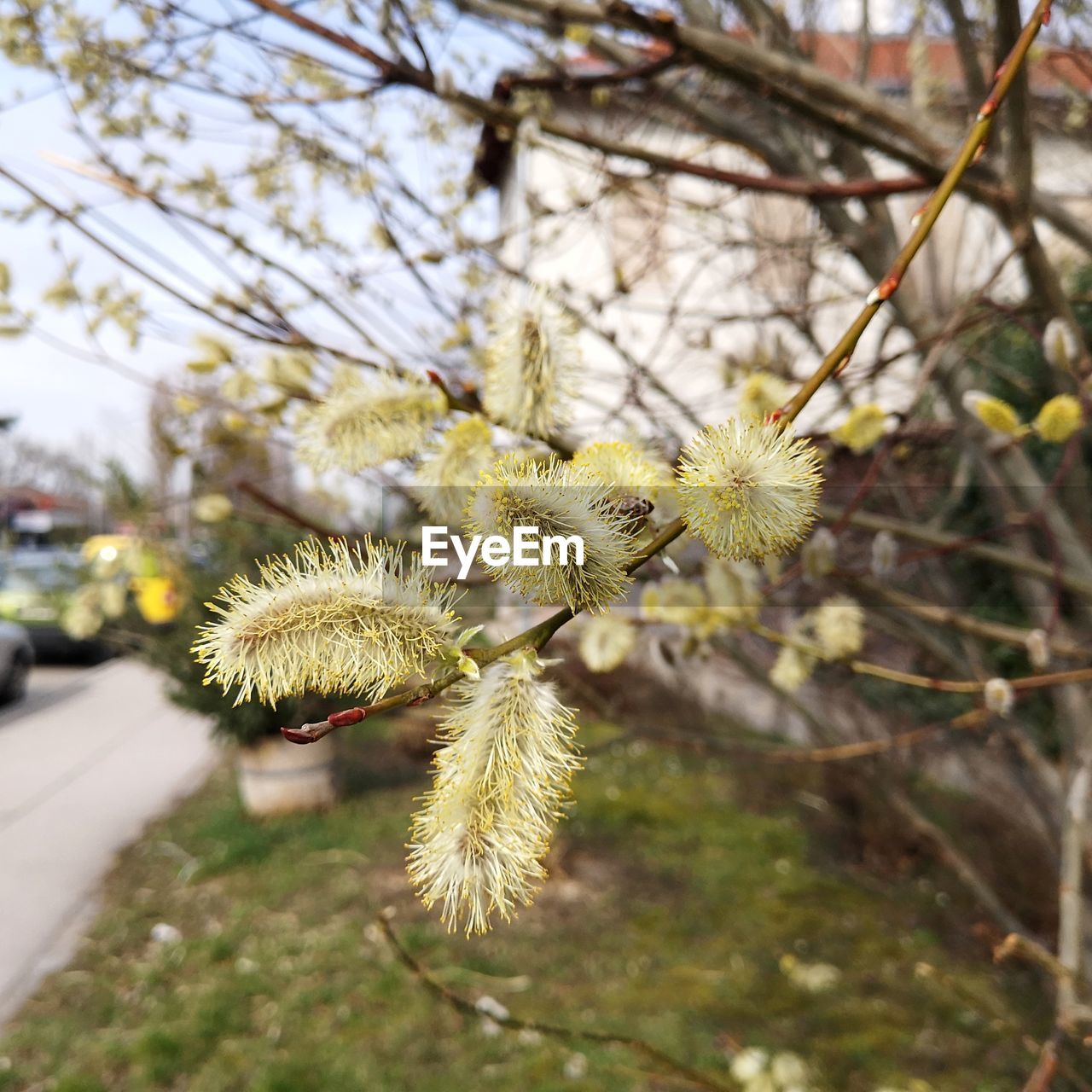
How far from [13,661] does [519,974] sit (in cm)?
657

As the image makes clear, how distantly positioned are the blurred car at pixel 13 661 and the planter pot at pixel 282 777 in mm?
4218

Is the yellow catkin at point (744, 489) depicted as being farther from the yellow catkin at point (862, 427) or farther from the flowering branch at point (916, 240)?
the yellow catkin at point (862, 427)

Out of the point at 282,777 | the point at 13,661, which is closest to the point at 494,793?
the point at 282,777

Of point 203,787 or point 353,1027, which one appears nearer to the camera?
point 353,1027

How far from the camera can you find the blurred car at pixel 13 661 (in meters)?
7.24

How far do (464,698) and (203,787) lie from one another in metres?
5.35

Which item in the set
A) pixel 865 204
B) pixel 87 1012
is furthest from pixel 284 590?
pixel 87 1012

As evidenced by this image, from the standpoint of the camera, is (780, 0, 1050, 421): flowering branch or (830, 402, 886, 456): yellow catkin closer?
(780, 0, 1050, 421): flowering branch

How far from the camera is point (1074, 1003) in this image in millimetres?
1088

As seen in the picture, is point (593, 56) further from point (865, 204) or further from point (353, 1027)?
point (353, 1027)

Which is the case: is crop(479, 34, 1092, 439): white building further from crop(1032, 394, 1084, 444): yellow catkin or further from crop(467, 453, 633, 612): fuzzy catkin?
crop(467, 453, 633, 612): fuzzy catkin

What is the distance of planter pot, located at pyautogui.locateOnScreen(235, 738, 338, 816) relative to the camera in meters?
4.35

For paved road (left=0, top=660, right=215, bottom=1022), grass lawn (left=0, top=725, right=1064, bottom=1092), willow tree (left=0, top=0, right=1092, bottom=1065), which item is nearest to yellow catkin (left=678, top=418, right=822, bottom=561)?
willow tree (left=0, top=0, right=1092, bottom=1065)

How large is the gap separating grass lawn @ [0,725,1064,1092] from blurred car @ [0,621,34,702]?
3.94 m
